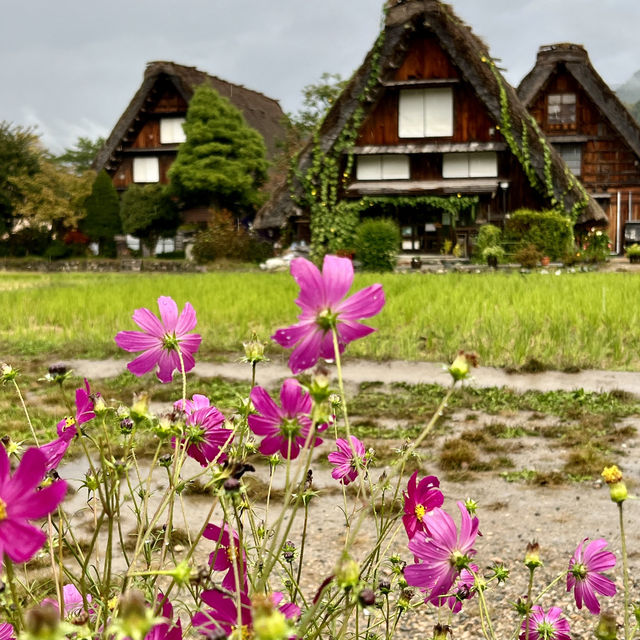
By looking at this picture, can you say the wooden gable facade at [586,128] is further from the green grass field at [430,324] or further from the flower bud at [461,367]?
the flower bud at [461,367]

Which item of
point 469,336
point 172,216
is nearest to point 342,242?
point 172,216

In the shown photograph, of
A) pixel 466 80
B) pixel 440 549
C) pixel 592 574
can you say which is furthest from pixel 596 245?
pixel 440 549

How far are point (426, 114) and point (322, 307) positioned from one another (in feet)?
63.4

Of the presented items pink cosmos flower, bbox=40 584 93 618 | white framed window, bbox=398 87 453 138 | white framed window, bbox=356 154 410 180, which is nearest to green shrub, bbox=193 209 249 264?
white framed window, bbox=356 154 410 180

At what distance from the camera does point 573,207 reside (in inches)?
679

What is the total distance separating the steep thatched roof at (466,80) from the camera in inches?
683

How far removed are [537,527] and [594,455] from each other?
78 cm

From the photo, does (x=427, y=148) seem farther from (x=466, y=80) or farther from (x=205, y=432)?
(x=205, y=432)

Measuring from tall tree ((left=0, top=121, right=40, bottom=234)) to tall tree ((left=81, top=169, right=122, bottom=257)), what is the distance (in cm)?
301

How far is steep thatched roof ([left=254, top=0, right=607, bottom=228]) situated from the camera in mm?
17359

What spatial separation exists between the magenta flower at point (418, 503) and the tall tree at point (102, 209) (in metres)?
26.9

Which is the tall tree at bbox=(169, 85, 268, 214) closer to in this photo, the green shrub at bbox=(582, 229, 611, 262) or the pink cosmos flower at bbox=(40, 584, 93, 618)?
the green shrub at bbox=(582, 229, 611, 262)

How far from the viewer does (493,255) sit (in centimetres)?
1622

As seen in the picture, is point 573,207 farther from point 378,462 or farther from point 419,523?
point 419,523
